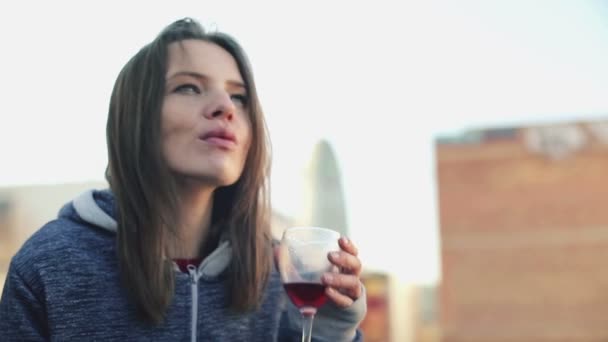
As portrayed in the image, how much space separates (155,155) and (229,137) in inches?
7.8

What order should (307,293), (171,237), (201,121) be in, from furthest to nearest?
(171,237)
(201,121)
(307,293)

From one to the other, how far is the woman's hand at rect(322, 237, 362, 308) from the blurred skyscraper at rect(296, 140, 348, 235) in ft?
95.3

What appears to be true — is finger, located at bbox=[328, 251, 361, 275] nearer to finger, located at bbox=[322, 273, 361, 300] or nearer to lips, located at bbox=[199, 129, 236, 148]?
finger, located at bbox=[322, 273, 361, 300]

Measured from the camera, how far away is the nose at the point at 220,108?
205 cm

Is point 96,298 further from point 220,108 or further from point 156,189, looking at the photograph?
point 220,108

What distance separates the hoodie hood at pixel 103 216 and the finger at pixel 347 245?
0.47 m

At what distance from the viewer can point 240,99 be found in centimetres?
223

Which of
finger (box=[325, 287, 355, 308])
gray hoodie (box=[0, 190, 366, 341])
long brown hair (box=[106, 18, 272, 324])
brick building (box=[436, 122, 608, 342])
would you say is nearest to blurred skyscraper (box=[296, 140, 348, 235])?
brick building (box=[436, 122, 608, 342])

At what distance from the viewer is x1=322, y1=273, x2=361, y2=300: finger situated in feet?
5.93

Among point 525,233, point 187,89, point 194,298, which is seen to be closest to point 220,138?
point 187,89

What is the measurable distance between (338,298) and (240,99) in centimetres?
66

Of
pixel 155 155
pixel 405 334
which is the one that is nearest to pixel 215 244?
pixel 155 155

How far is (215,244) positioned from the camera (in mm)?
2283

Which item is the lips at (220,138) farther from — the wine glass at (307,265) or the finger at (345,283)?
the finger at (345,283)
